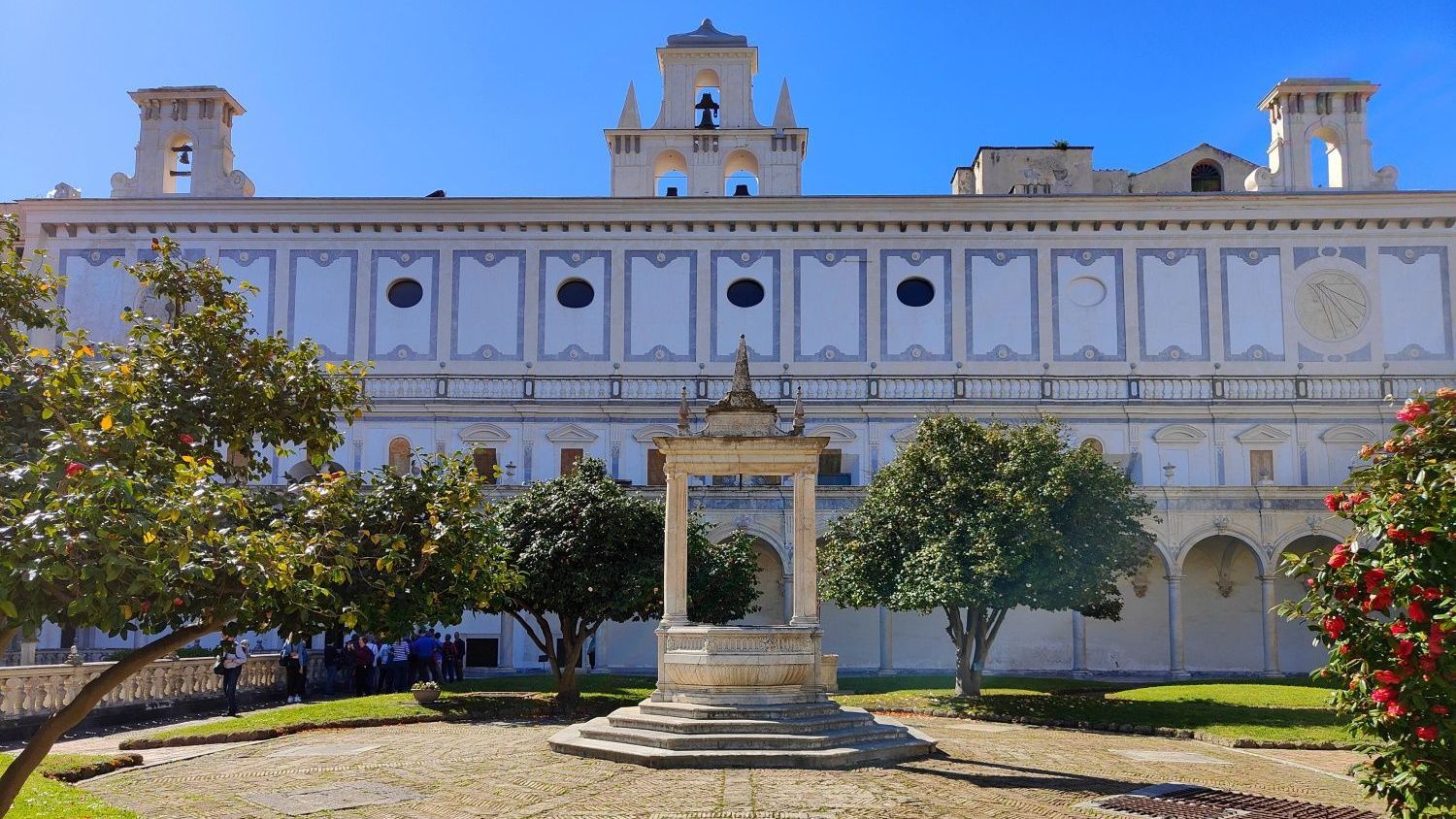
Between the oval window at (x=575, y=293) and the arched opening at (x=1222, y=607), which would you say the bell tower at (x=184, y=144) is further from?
the arched opening at (x=1222, y=607)

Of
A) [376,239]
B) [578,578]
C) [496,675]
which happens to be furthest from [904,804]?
[376,239]

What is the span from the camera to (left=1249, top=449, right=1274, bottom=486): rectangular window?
140 ft

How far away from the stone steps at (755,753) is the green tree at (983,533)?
9.70m

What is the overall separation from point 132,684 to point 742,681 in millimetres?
12128

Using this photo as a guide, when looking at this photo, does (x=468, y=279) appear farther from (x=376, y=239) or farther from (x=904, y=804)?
(x=904, y=804)

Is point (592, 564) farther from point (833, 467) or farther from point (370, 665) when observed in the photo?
point (833, 467)

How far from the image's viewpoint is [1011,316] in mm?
46031

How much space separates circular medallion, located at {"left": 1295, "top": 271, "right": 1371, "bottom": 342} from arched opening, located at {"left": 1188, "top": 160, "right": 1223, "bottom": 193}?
11960 mm

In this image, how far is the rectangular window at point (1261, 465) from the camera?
4266 centimetres

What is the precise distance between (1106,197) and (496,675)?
2671 centimetres

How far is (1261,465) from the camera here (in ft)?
141

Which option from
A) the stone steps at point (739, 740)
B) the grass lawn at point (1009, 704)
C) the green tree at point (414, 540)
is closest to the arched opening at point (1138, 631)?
the grass lawn at point (1009, 704)

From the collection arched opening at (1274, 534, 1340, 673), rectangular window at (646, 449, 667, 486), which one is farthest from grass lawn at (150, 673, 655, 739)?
arched opening at (1274, 534, 1340, 673)

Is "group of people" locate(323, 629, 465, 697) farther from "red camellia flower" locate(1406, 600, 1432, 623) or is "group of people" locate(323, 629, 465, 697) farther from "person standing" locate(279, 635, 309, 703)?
"red camellia flower" locate(1406, 600, 1432, 623)
